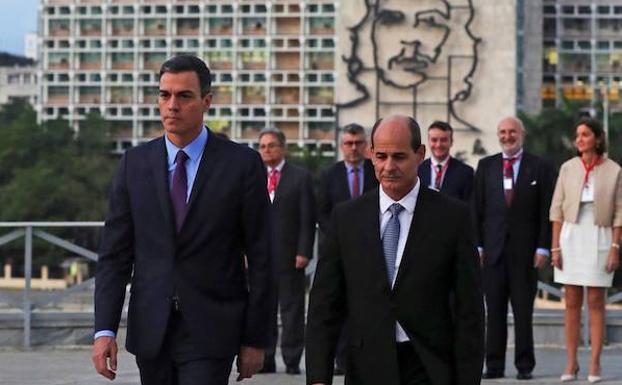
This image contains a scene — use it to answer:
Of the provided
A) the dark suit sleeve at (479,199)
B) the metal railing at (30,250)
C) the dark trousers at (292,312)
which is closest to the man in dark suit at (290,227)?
the dark trousers at (292,312)

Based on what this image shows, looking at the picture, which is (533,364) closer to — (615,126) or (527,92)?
(615,126)

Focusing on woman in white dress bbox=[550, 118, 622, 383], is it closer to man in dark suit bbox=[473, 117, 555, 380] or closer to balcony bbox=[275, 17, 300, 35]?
man in dark suit bbox=[473, 117, 555, 380]

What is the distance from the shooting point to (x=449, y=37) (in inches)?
3445

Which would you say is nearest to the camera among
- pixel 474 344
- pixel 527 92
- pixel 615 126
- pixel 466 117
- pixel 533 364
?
pixel 474 344

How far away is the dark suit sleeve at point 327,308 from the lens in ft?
20.4

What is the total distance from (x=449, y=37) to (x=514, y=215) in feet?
249

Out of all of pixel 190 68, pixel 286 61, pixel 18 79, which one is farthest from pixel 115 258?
pixel 18 79

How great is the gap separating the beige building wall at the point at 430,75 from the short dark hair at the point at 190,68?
7869 cm

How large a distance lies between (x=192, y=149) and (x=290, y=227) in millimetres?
6389

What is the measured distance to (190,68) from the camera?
6.31 metres

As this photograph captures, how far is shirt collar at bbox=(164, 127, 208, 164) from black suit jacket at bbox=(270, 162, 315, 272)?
6.26m

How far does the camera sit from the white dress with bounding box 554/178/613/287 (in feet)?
38.8

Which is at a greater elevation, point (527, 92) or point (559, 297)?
point (527, 92)

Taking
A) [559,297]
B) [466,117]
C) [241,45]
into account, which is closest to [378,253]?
[559,297]
